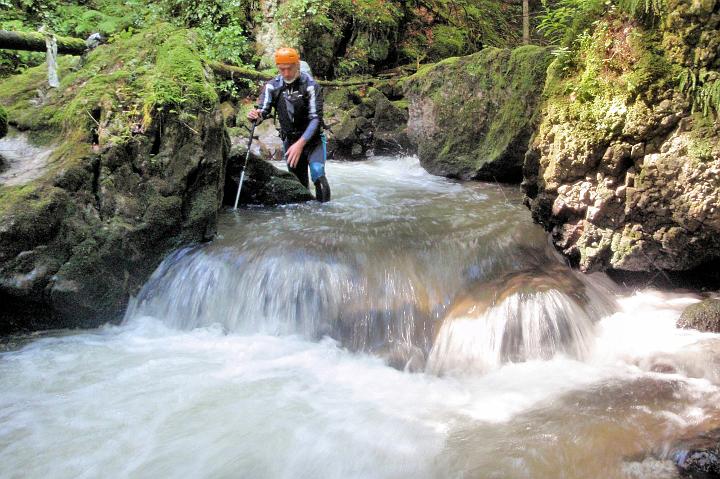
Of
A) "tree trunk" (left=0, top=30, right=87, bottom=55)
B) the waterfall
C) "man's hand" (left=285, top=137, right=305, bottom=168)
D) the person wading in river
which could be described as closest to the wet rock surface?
the person wading in river

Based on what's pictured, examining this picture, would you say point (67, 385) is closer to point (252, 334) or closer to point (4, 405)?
point (4, 405)

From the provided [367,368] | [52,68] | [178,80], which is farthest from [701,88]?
[52,68]

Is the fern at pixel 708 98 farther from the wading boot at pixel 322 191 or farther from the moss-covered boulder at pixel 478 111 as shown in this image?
the wading boot at pixel 322 191

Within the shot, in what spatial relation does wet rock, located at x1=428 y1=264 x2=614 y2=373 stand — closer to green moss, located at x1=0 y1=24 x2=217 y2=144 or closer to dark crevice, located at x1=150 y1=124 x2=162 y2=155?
dark crevice, located at x1=150 y1=124 x2=162 y2=155

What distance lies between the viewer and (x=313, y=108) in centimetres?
675

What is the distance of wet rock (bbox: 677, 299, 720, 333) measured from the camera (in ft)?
12.7

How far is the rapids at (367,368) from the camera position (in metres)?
3.02

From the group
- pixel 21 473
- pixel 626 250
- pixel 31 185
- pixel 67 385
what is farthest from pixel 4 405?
pixel 626 250

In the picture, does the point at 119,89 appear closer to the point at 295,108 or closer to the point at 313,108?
the point at 295,108

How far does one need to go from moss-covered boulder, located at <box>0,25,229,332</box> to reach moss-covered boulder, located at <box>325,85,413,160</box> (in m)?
5.95

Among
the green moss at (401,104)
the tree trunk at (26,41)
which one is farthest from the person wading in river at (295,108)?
the green moss at (401,104)

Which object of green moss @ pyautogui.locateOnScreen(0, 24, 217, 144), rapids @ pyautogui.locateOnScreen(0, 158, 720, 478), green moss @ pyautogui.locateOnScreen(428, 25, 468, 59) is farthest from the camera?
green moss @ pyautogui.locateOnScreen(428, 25, 468, 59)

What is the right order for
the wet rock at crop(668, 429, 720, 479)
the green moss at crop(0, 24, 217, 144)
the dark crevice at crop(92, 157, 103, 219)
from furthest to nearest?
the green moss at crop(0, 24, 217, 144), the dark crevice at crop(92, 157, 103, 219), the wet rock at crop(668, 429, 720, 479)

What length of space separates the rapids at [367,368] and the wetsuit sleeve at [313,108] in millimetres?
1370
